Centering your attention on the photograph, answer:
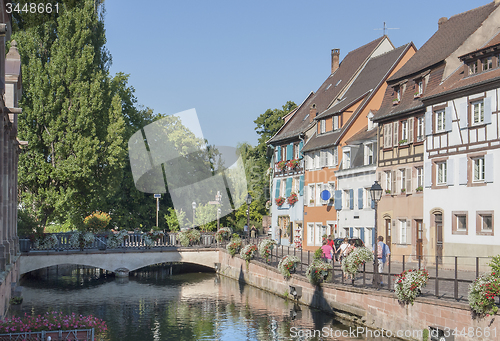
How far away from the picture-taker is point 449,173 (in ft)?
93.2

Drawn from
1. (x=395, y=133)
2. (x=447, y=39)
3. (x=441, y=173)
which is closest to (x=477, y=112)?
(x=441, y=173)

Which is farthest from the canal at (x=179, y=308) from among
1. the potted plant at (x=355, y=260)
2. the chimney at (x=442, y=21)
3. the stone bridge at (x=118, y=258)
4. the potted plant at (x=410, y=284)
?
the chimney at (x=442, y=21)

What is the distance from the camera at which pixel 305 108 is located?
169 ft

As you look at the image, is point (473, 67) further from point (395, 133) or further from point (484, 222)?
point (395, 133)

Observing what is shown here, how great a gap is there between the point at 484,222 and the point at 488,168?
2316 mm

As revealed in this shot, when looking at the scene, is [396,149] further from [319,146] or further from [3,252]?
[3,252]

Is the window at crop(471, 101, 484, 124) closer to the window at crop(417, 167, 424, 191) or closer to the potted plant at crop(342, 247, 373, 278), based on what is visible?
the window at crop(417, 167, 424, 191)

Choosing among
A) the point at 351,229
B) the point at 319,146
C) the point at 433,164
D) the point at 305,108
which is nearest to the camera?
the point at 433,164

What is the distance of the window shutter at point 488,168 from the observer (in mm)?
25672

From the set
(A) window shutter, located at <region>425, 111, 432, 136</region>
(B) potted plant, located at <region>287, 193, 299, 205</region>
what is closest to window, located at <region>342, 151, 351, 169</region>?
(B) potted plant, located at <region>287, 193, 299, 205</region>

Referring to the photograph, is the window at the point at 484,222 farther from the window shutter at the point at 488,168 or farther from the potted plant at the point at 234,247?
the potted plant at the point at 234,247

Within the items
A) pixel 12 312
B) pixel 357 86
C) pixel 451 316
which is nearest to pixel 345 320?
pixel 451 316

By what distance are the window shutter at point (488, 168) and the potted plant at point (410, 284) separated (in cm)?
955

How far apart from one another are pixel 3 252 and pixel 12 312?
465 centimetres
